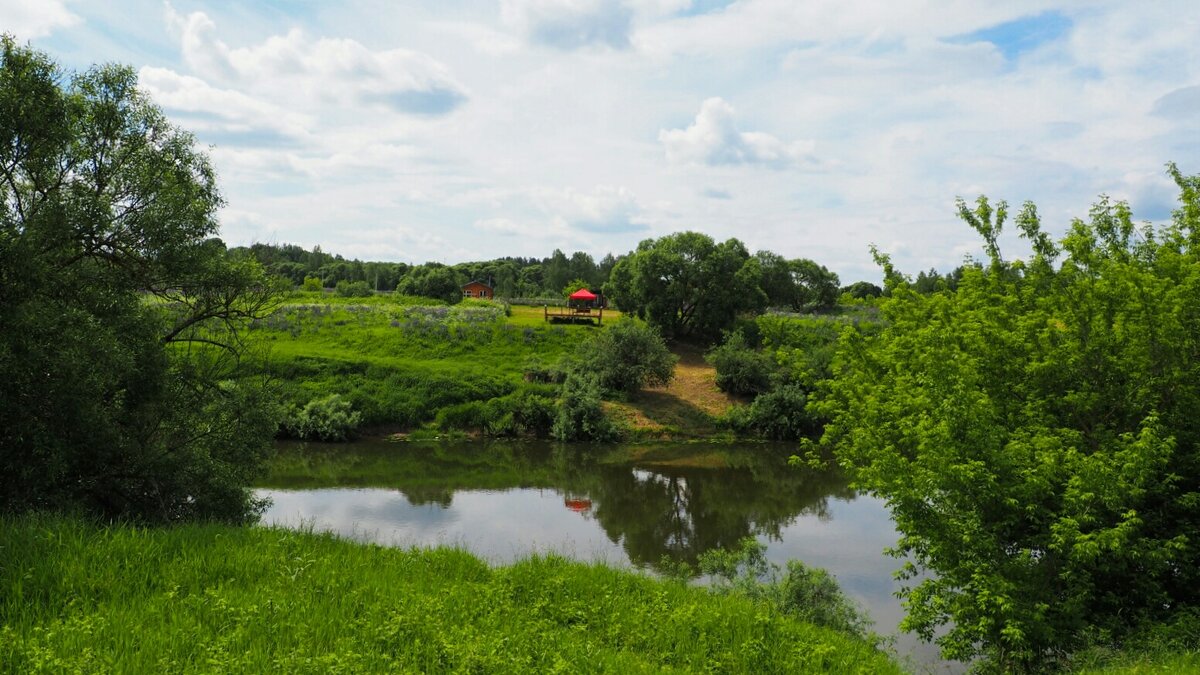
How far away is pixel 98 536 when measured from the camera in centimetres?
798

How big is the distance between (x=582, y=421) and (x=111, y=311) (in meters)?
24.6

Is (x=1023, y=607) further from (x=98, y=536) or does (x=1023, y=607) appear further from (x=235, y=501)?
(x=235, y=501)

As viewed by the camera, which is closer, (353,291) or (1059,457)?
(1059,457)

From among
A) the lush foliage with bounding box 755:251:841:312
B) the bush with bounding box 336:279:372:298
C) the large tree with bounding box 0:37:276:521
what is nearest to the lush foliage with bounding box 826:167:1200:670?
the large tree with bounding box 0:37:276:521

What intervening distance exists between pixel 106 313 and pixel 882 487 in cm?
1267

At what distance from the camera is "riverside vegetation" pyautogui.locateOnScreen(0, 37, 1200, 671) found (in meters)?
6.98

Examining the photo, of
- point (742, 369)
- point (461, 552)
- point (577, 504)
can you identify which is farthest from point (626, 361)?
point (461, 552)

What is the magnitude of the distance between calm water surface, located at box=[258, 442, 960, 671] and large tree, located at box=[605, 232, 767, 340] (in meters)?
13.7

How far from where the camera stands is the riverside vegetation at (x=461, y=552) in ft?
A: 22.9

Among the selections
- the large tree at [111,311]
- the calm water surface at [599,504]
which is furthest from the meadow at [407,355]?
the large tree at [111,311]

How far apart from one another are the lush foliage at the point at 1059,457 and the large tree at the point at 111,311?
11645mm

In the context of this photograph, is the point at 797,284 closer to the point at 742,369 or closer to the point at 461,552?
the point at 742,369

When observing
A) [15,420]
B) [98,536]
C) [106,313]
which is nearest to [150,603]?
[98,536]

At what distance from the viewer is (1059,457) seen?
10.3 meters
